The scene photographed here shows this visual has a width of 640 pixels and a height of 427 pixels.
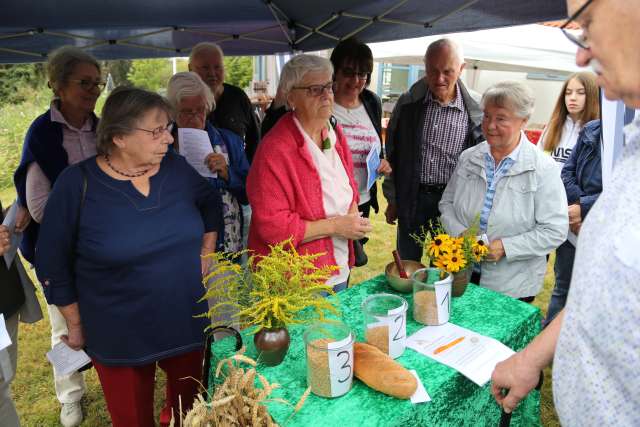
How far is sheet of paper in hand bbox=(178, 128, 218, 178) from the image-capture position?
2.48 meters

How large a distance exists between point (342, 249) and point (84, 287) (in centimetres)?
120

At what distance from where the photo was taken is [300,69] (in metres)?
2.19

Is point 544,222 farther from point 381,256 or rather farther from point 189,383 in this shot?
point 381,256

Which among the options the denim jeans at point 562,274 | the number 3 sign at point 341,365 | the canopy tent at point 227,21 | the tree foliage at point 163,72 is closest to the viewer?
the number 3 sign at point 341,365

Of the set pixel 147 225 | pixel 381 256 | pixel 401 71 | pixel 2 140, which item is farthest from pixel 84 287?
pixel 401 71

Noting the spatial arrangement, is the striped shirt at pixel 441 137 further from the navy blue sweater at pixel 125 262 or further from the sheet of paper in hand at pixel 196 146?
the navy blue sweater at pixel 125 262

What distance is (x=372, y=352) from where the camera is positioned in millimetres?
1384

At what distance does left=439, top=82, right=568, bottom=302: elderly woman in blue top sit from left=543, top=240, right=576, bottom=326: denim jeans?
0.95 m

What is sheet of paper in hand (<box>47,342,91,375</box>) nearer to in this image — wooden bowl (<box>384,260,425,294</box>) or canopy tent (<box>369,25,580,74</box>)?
wooden bowl (<box>384,260,425,294</box>)

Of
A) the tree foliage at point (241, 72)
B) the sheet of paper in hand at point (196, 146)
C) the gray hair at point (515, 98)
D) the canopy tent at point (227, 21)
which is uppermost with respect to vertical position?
the tree foliage at point (241, 72)

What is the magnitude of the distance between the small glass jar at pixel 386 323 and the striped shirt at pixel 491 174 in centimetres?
100

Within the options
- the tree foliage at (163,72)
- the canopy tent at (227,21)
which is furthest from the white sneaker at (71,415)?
the tree foliage at (163,72)

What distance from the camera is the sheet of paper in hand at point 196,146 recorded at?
248 cm

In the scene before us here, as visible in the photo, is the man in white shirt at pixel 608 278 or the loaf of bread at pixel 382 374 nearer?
the man in white shirt at pixel 608 278
